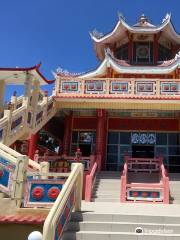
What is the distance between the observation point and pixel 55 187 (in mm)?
7609

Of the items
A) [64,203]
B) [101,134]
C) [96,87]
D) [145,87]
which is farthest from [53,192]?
[101,134]

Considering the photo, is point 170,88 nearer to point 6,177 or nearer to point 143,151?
point 143,151

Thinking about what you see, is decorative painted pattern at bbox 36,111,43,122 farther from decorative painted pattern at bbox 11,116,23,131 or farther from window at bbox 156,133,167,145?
window at bbox 156,133,167,145

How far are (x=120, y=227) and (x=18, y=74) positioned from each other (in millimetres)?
7275

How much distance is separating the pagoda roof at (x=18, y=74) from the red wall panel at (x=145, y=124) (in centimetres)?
708

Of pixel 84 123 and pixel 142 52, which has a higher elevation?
pixel 142 52

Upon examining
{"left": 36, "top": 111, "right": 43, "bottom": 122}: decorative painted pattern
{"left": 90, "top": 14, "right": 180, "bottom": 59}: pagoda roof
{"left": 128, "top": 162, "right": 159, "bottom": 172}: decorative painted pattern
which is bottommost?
{"left": 128, "top": 162, "right": 159, "bottom": 172}: decorative painted pattern

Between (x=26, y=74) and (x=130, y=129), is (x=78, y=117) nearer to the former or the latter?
(x=130, y=129)

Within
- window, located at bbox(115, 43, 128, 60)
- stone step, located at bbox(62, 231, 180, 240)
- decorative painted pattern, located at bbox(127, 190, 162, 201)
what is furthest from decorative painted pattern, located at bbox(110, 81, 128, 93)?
stone step, located at bbox(62, 231, 180, 240)

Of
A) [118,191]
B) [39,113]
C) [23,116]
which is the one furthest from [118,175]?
[23,116]

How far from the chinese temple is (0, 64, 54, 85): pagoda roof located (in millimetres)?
44

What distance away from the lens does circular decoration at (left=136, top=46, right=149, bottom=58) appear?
2312 centimetres

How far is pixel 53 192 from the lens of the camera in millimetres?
7609

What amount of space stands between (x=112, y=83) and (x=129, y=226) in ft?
34.7
